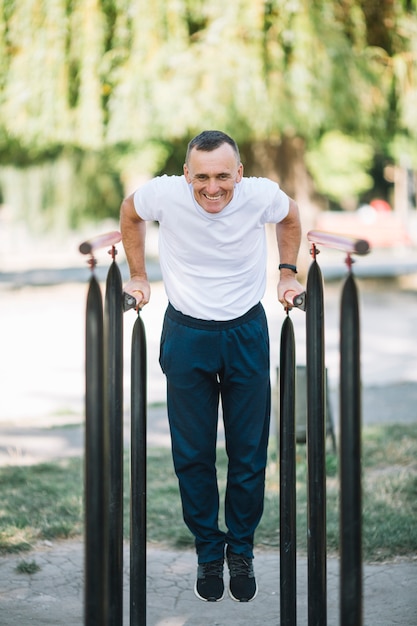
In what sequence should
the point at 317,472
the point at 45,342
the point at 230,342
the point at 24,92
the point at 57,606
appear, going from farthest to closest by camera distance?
the point at 24,92 → the point at 45,342 → the point at 57,606 → the point at 230,342 → the point at 317,472

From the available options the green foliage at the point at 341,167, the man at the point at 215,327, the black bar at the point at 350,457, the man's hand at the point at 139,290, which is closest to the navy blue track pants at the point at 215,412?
the man at the point at 215,327

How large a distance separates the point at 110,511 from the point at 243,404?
0.58 m

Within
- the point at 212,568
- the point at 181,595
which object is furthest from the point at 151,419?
the point at 212,568

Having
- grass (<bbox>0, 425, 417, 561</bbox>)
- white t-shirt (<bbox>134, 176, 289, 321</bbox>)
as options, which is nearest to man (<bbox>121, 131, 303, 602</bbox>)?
white t-shirt (<bbox>134, 176, 289, 321</bbox>)

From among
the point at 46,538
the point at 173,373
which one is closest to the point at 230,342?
the point at 173,373

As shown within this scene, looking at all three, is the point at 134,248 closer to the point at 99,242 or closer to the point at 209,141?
the point at 209,141

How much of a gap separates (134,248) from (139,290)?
9.0 inches

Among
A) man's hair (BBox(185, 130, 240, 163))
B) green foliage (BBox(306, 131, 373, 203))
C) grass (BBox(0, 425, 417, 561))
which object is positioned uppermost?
green foliage (BBox(306, 131, 373, 203))

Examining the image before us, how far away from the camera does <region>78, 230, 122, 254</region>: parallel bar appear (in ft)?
7.71

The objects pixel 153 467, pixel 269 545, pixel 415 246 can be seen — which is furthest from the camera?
pixel 415 246

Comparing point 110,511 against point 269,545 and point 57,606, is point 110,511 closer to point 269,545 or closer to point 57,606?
point 57,606

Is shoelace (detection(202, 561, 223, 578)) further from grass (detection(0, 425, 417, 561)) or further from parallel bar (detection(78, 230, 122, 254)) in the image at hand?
parallel bar (detection(78, 230, 122, 254))

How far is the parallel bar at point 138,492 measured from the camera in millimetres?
2785

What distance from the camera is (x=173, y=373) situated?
9.82ft
